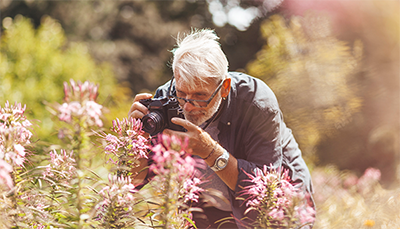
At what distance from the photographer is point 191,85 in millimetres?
1442

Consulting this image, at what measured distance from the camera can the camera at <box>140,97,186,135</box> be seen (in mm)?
1330

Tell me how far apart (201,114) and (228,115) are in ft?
0.57

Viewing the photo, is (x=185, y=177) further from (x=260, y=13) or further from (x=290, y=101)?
(x=260, y=13)

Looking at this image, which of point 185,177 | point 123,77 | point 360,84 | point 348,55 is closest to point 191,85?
point 185,177

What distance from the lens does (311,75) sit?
304 cm

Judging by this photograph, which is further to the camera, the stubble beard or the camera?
the stubble beard

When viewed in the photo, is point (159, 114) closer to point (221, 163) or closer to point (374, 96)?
point (221, 163)

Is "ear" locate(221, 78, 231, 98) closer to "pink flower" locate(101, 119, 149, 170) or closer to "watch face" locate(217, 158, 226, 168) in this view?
"watch face" locate(217, 158, 226, 168)

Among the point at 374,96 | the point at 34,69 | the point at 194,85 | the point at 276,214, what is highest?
the point at 34,69

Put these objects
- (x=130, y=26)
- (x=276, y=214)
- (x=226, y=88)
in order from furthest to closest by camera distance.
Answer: (x=130, y=26), (x=226, y=88), (x=276, y=214)

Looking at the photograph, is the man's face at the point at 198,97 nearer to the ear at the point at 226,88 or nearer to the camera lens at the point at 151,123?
the ear at the point at 226,88

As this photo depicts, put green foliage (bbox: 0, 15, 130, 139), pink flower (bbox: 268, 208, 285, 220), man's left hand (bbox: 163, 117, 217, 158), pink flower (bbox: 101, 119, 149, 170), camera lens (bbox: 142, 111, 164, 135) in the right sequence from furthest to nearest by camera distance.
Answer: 1. green foliage (bbox: 0, 15, 130, 139)
2. camera lens (bbox: 142, 111, 164, 135)
3. man's left hand (bbox: 163, 117, 217, 158)
4. pink flower (bbox: 101, 119, 149, 170)
5. pink flower (bbox: 268, 208, 285, 220)

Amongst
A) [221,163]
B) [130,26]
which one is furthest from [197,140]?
[130,26]

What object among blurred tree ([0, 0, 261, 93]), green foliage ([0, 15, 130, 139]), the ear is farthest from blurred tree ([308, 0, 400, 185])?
blurred tree ([0, 0, 261, 93])
